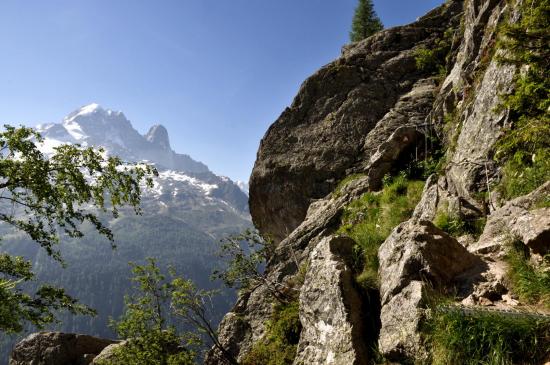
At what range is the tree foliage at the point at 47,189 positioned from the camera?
A: 1221 centimetres

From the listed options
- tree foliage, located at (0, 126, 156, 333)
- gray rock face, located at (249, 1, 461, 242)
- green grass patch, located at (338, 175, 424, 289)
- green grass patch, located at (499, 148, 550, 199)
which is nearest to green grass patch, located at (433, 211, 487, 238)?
green grass patch, located at (499, 148, 550, 199)

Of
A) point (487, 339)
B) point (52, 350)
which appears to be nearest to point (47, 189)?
point (487, 339)

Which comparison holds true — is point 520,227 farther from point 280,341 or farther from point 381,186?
point 381,186

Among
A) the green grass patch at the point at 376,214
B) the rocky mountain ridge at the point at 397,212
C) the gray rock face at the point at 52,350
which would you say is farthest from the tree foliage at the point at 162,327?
the gray rock face at the point at 52,350

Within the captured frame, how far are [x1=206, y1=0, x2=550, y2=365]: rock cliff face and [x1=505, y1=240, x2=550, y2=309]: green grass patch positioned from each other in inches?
9.2

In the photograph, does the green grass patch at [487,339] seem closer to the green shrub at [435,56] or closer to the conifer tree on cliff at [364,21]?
the green shrub at [435,56]

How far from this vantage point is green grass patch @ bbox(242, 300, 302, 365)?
11137 mm

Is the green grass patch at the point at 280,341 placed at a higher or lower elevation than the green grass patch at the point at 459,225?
lower

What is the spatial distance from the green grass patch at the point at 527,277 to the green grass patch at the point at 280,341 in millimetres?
6461

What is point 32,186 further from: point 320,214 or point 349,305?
point 320,214

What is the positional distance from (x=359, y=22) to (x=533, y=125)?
54.6 metres

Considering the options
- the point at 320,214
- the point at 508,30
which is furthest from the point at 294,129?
the point at 508,30

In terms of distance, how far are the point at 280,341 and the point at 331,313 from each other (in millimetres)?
3647

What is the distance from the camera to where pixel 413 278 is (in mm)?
7867
